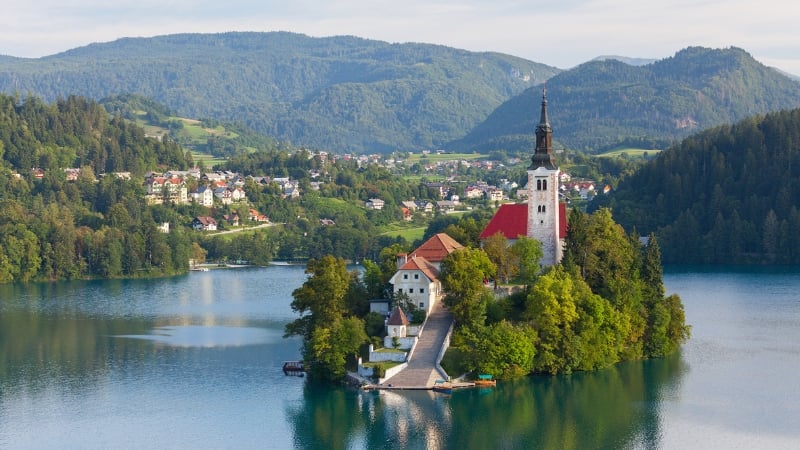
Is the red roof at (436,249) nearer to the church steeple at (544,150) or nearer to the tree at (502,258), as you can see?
the tree at (502,258)

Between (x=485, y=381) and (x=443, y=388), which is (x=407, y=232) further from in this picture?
(x=443, y=388)

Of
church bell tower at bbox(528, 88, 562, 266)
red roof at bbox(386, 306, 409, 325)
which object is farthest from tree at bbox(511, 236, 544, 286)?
red roof at bbox(386, 306, 409, 325)

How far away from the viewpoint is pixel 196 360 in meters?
62.1

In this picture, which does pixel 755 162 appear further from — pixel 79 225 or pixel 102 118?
pixel 102 118

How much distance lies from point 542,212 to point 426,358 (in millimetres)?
12105

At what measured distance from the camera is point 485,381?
53344mm

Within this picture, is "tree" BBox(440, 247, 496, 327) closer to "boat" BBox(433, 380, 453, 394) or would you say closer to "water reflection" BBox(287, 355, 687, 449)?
→ "boat" BBox(433, 380, 453, 394)

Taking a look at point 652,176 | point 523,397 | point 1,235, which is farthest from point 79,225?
point 523,397

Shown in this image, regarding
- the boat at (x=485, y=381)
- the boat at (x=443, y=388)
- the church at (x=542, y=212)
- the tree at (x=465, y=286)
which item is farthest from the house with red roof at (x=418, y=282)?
the boat at (x=443, y=388)

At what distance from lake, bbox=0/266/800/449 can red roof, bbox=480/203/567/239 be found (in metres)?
9.02

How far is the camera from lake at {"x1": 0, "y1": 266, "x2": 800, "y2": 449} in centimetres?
4681

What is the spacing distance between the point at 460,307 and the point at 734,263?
183ft

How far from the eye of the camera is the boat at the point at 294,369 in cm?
5778

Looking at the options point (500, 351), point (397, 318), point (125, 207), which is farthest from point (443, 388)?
point (125, 207)
